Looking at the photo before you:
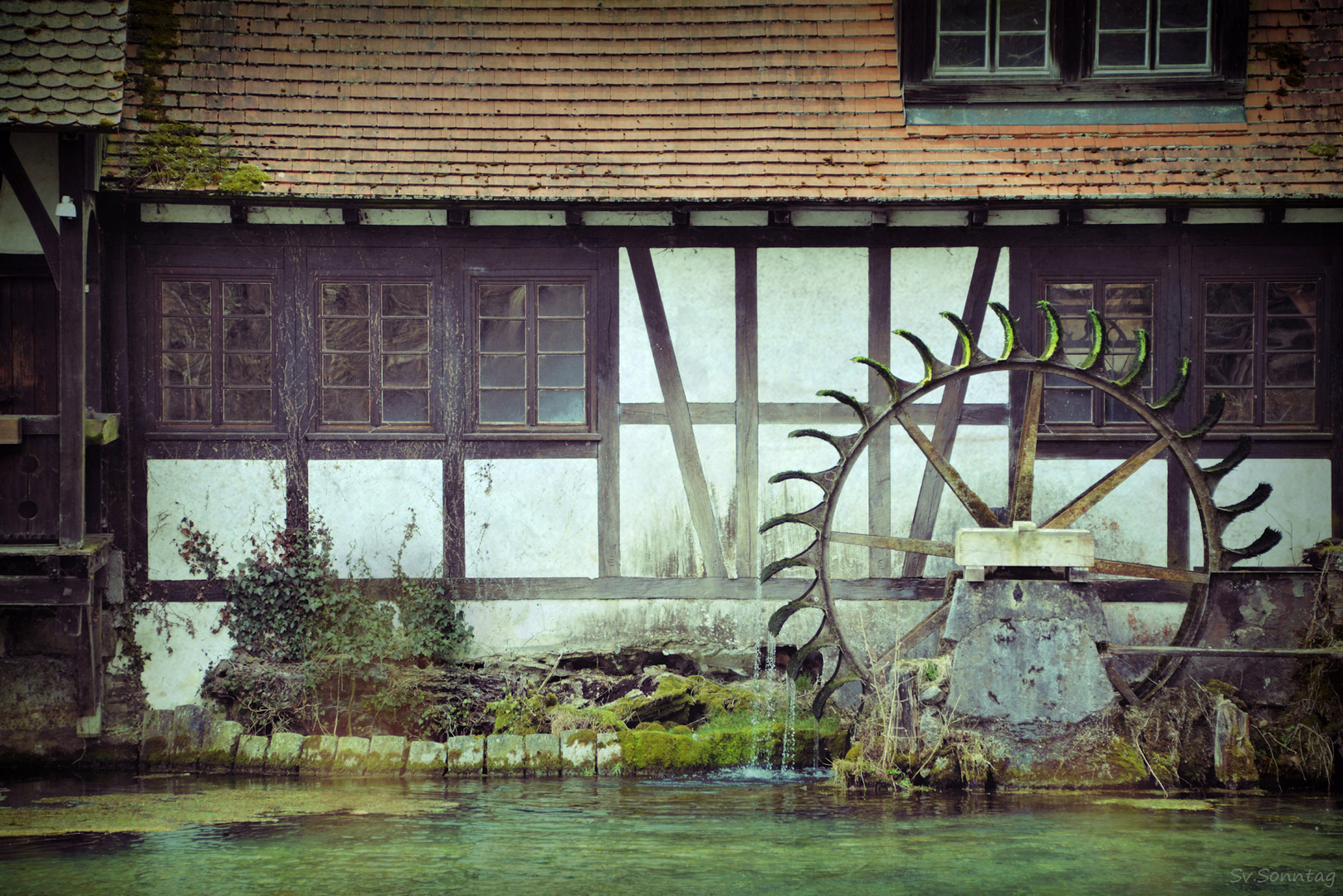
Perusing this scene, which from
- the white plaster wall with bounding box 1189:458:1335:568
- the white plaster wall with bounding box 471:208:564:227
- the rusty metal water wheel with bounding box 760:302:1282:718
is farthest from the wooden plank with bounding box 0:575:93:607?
the white plaster wall with bounding box 1189:458:1335:568

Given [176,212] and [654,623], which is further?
[654,623]

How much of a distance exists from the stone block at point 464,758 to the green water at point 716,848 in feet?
1.08

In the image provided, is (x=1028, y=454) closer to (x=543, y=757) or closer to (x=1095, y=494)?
(x=1095, y=494)

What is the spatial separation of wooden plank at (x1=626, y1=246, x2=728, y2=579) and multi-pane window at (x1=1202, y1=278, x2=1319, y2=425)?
4.05 m

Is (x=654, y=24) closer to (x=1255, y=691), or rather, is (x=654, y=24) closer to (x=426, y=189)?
(x=426, y=189)

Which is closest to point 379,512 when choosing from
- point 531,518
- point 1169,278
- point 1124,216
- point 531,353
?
point 531,518

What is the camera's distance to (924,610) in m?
8.99

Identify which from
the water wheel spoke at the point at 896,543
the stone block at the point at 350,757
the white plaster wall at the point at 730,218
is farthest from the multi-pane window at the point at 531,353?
the stone block at the point at 350,757

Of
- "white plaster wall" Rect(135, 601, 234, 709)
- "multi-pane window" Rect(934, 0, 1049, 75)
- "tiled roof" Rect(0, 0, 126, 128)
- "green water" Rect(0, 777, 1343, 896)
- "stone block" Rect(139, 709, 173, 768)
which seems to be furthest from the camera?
"multi-pane window" Rect(934, 0, 1049, 75)

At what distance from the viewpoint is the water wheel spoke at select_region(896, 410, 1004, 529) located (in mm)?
8211

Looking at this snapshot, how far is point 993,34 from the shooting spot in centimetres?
931

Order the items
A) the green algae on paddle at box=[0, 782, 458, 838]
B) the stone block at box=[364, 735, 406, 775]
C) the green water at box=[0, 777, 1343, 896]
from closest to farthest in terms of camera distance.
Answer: the green water at box=[0, 777, 1343, 896]
the green algae on paddle at box=[0, 782, 458, 838]
the stone block at box=[364, 735, 406, 775]

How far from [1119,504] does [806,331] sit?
9.15ft

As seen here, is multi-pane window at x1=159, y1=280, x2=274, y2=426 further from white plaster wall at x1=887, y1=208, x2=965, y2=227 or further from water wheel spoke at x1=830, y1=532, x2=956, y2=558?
white plaster wall at x1=887, y1=208, x2=965, y2=227
